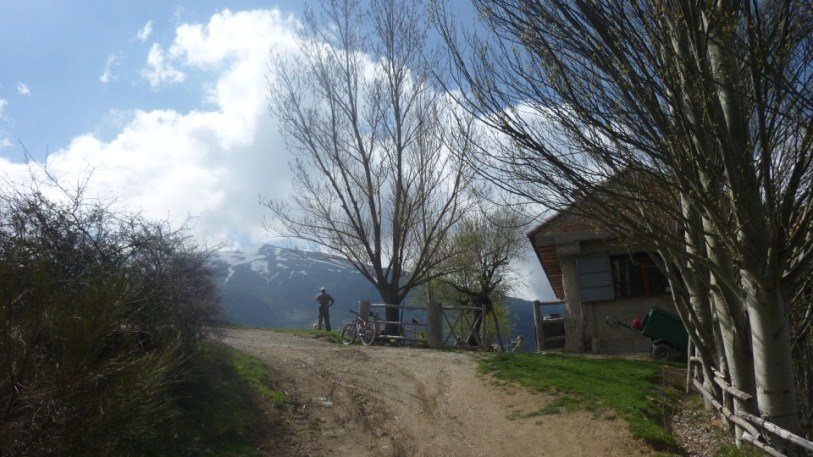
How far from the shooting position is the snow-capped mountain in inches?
5502

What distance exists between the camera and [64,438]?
4.80m

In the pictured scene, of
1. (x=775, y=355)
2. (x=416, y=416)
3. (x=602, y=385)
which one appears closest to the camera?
(x=775, y=355)

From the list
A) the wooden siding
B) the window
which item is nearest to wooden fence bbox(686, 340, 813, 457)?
the window

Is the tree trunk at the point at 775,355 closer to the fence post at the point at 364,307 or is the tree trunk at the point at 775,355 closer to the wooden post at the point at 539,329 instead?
the wooden post at the point at 539,329

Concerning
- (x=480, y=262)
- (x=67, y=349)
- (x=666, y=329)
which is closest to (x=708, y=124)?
(x=67, y=349)

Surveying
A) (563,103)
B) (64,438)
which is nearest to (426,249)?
(563,103)

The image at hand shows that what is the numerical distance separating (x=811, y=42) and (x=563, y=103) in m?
2.18

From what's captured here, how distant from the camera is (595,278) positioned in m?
18.2

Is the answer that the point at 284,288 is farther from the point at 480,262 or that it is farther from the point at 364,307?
the point at 364,307

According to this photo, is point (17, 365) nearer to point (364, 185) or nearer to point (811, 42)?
point (811, 42)

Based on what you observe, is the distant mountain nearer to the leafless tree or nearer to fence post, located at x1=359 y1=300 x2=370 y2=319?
the leafless tree

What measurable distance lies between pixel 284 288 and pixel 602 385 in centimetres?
15647

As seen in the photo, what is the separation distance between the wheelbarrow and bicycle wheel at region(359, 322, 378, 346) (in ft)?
24.5

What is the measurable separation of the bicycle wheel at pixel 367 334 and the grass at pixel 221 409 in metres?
7.57
